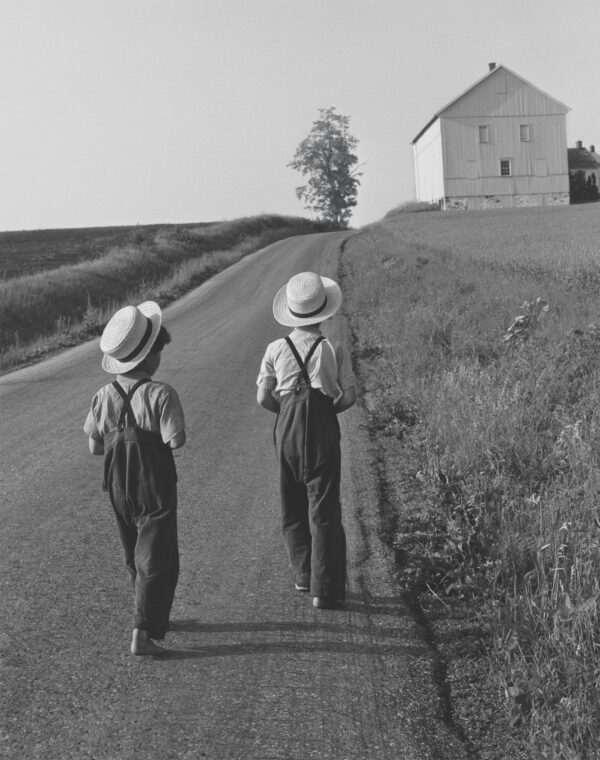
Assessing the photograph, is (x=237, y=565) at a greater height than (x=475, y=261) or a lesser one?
lesser

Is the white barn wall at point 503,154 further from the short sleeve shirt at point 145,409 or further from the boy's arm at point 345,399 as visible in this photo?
the short sleeve shirt at point 145,409

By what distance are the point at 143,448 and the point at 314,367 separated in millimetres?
1102

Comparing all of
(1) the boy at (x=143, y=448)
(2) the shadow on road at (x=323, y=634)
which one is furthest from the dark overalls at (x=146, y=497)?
(2) the shadow on road at (x=323, y=634)

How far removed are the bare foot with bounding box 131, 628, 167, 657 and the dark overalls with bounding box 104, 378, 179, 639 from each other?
11 centimetres

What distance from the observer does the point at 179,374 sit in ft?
42.6

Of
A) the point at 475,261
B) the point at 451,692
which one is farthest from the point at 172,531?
the point at 475,261

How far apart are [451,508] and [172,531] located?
231 centimetres

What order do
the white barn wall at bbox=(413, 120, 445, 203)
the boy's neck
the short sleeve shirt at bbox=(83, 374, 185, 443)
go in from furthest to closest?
the white barn wall at bbox=(413, 120, 445, 203) < the boy's neck < the short sleeve shirt at bbox=(83, 374, 185, 443)

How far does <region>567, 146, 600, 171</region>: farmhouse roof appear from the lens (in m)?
75.4

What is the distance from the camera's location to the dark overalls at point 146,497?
441cm

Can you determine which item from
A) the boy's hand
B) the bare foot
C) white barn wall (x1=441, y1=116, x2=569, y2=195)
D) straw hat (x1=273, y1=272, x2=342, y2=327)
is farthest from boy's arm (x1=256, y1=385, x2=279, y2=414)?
white barn wall (x1=441, y1=116, x2=569, y2=195)

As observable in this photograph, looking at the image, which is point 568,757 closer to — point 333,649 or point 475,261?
point 333,649

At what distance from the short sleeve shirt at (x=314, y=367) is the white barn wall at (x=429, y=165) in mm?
59601

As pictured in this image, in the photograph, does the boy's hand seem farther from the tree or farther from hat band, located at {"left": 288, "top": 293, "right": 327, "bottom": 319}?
the tree
